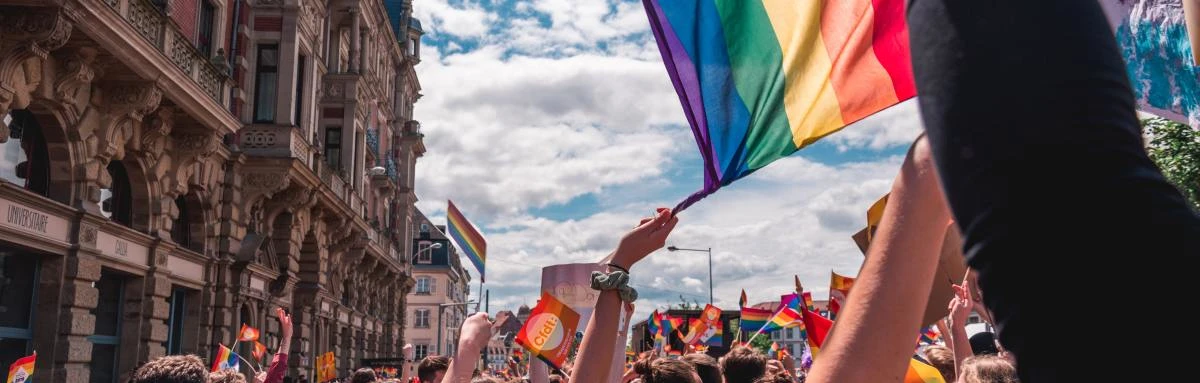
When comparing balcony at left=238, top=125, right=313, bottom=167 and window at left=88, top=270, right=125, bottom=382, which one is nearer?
window at left=88, top=270, right=125, bottom=382

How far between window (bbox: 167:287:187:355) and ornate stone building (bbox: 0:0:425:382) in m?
0.04

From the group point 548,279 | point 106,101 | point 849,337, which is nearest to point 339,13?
point 106,101

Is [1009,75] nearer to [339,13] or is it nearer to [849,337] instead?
[849,337]

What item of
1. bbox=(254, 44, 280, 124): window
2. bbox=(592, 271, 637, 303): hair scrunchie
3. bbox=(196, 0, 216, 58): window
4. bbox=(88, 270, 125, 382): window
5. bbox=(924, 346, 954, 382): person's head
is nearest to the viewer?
bbox=(592, 271, 637, 303): hair scrunchie

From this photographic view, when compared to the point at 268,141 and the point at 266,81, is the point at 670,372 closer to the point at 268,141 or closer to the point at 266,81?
the point at 268,141

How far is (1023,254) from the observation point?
0.66m

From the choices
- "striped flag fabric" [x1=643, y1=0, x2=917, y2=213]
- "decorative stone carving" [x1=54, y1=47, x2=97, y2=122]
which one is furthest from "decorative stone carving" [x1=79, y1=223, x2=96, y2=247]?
"striped flag fabric" [x1=643, y1=0, x2=917, y2=213]

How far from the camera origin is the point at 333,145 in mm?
31281

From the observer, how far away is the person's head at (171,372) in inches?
143

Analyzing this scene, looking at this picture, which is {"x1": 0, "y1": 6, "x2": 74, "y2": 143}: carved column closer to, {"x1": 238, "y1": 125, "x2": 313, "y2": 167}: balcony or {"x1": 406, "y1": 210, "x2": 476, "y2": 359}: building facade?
{"x1": 238, "y1": 125, "x2": 313, "y2": 167}: balcony

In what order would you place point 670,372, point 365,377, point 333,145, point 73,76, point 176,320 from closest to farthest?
point 670,372 → point 365,377 → point 73,76 → point 176,320 → point 333,145

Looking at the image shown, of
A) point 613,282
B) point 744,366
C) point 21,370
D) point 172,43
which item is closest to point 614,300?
point 613,282

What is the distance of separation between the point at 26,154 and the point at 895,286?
578 inches

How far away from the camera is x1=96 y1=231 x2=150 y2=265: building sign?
14.3 m
